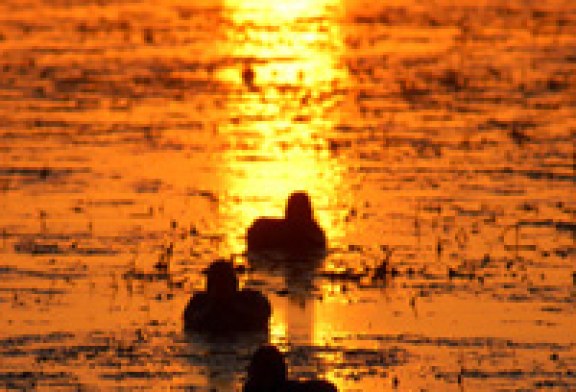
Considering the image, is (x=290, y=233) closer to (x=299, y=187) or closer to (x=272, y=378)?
(x=299, y=187)

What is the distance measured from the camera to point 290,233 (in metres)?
22.3

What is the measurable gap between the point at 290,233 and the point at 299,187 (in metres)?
3.24

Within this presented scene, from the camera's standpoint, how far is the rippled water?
58.8 ft

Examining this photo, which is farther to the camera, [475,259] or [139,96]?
[139,96]

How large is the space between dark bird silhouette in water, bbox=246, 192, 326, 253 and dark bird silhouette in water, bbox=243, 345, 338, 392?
601 cm

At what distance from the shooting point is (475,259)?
21.4m

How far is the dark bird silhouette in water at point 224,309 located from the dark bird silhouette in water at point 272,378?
2525 mm

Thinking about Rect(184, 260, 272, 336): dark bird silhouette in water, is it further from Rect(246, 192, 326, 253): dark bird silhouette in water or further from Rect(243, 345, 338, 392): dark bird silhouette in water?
Rect(246, 192, 326, 253): dark bird silhouette in water

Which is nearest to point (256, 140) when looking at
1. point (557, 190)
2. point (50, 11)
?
point (557, 190)

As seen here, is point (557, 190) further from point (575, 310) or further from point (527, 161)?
point (575, 310)

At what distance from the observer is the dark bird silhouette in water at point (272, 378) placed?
15.7 meters

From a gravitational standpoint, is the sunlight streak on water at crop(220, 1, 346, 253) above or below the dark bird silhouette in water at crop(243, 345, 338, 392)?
above

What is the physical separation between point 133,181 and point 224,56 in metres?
13.1

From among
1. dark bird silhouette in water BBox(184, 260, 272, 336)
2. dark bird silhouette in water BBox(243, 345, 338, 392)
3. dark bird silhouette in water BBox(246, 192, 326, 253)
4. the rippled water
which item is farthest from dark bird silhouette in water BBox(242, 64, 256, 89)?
dark bird silhouette in water BBox(243, 345, 338, 392)
